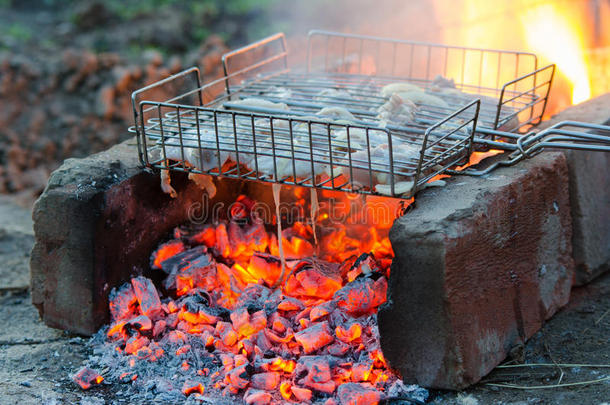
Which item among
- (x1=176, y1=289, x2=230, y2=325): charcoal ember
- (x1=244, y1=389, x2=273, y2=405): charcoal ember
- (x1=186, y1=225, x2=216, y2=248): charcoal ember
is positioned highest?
(x1=186, y1=225, x2=216, y2=248): charcoal ember

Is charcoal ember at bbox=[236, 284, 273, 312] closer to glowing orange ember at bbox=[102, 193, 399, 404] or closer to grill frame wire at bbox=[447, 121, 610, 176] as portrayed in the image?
glowing orange ember at bbox=[102, 193, 399, 404]

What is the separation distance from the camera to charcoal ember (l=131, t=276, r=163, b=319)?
12.2 ft

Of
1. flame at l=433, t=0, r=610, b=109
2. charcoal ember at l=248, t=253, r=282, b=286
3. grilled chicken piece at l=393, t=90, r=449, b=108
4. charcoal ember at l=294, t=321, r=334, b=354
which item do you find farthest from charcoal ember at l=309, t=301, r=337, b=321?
flame at l=433, t=0, r=610, b=109

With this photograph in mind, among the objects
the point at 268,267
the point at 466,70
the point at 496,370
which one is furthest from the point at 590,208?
the point at 466,70

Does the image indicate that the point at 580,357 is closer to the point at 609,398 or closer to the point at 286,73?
the point at 609,398

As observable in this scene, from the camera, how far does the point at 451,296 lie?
2928 millimetres

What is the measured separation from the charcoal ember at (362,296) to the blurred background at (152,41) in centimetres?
346

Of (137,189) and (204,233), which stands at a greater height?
(137,189)

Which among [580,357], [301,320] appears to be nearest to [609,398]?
[580,357]

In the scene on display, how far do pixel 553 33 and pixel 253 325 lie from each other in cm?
642

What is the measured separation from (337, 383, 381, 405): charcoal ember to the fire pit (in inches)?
0.5

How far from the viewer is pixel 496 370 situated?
10.8ft

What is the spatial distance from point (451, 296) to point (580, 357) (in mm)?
965

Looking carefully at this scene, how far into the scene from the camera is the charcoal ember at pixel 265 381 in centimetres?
317
